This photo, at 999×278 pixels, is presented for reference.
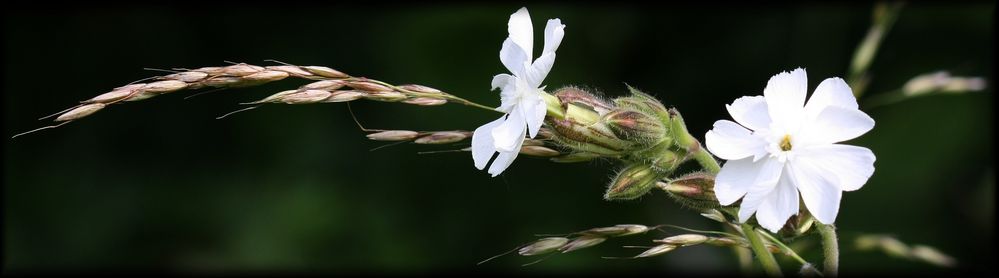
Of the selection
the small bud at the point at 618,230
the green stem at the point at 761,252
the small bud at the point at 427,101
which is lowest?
the green stem at the point at 761,252

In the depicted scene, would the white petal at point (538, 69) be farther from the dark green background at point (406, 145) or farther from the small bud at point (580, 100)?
the dark green background at point (406, 145)

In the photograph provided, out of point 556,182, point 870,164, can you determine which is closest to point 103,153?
point 556,182

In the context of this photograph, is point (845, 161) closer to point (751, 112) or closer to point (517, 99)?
point (751, 112)

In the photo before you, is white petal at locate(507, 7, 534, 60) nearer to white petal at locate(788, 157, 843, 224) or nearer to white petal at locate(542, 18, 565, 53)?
white petal at locate(542, 18, 565, 53)

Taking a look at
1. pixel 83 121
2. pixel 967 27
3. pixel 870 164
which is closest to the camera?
pixel 870 164

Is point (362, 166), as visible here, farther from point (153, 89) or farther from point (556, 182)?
point (153, 89)

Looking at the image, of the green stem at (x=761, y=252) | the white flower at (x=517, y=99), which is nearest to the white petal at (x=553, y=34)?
the white flower at (x=517, y=99)

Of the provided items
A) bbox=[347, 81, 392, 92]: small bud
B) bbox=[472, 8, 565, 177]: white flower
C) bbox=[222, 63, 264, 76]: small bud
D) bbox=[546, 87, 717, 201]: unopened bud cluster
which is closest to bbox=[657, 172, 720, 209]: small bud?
bbox=[546, 87, 717, 201]: unopened bud cluster

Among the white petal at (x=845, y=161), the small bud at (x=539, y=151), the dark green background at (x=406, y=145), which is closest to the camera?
the white petal at (x=845, y=161)
